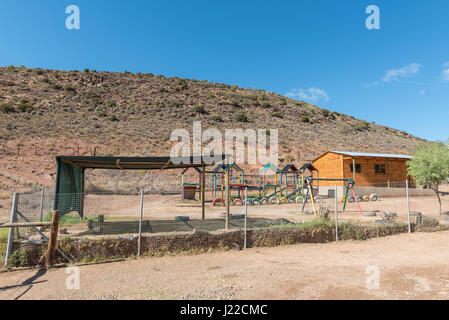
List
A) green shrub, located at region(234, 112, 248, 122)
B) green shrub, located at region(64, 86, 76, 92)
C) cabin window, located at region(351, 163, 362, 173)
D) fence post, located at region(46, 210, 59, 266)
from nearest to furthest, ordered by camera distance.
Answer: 1. fence post, located at region(46, 210, 59, 266)
2. cabin window, located at region(351, 163, 362, 173)
3. green shrub, located at region(234, 112, 248, 122)
4. green shrub, located at region(64, 86, 76, 92)

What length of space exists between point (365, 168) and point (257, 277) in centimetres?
2489

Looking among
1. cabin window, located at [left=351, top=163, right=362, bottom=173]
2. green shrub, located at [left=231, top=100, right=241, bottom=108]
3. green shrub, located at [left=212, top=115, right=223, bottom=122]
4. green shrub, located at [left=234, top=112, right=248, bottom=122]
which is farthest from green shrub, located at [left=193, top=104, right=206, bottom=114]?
cabin window, located at [left=351, top=163, right=362, bottom=173]

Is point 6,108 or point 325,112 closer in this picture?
point 6,108

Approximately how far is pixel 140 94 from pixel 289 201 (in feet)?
152

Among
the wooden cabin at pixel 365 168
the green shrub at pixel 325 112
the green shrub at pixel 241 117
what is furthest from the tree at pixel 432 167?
the green shrub at pixel 325 112

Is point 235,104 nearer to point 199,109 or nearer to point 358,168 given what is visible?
point 199,109

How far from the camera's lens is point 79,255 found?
6.93m

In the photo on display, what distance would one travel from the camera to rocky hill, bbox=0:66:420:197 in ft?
113

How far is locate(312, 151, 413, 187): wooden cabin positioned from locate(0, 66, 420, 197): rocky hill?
40.4ft

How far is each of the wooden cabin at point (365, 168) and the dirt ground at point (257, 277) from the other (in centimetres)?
1925

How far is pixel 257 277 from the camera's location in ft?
19.0

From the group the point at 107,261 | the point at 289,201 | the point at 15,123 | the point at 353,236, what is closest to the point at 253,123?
the point at 289,201

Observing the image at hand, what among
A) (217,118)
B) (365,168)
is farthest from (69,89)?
(365,168)

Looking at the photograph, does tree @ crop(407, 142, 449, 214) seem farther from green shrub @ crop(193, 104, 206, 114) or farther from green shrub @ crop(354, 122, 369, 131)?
green shrub @ crop(354, 122, 369, 131)
